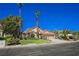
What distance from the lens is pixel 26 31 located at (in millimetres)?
58594

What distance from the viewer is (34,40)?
193ft

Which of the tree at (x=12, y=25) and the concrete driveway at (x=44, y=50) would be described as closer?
the concrete driveway at (x=44, y=50)

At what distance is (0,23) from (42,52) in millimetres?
1805

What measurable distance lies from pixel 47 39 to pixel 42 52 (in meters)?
0.68

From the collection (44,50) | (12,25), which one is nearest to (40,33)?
(44,50)

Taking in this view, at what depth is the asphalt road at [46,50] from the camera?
5825 centimetres

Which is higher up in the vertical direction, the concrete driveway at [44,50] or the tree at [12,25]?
the tree at [12,25]

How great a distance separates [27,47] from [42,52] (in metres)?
0.58

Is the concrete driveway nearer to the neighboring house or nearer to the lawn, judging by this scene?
the lawn

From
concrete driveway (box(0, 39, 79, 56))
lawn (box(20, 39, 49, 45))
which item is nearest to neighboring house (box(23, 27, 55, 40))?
lawn (box(20, 39, 49, 45))

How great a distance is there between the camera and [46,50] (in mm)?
58469

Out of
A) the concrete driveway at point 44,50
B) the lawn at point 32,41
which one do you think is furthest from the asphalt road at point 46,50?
the lawn at point 32,41

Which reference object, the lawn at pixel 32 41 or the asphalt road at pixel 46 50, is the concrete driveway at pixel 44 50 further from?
the lawn at pixel 32 41

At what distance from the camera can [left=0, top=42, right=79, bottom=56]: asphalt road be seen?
5825 cm
